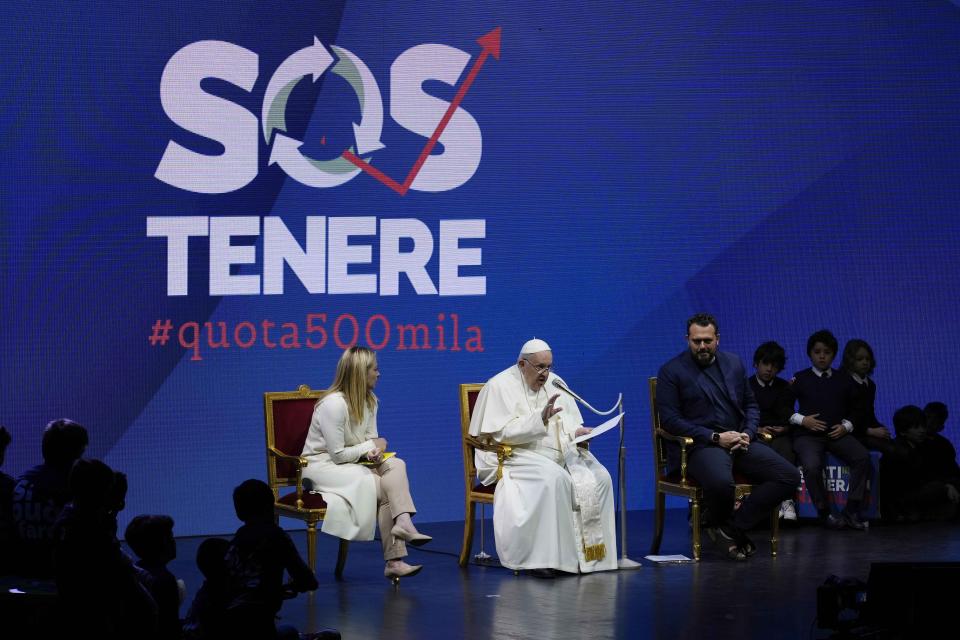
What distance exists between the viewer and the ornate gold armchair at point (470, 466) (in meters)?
6.65

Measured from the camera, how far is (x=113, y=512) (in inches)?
158

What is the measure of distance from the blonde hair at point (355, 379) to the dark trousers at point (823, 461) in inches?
112

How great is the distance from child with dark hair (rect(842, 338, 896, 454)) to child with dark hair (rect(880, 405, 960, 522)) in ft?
0.32

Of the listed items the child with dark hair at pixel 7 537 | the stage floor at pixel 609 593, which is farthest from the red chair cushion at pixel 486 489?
the child with dark hair at pixel 7 537

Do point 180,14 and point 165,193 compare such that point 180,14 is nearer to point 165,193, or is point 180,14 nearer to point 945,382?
point 165,193

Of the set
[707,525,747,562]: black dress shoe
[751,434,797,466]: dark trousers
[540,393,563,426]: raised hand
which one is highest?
[540,393,563,426]: raised hand

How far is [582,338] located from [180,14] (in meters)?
3.05

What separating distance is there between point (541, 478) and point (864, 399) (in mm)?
2534

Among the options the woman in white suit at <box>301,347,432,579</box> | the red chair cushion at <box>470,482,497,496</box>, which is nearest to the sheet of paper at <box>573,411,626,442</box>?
the red chair cushion at <box>470,482,497,496</box>

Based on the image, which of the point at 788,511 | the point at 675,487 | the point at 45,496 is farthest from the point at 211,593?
the point at 788,511

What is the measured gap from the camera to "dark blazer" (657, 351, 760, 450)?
7.04 m

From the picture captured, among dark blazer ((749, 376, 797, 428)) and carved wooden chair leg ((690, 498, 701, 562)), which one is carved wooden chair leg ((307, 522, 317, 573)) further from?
dark blazer ((749, 376, 797, 428))

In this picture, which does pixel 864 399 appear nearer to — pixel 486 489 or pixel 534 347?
pixel 534 347

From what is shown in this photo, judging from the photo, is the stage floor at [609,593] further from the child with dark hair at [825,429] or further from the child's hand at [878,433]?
the child's hand at [878,433]
